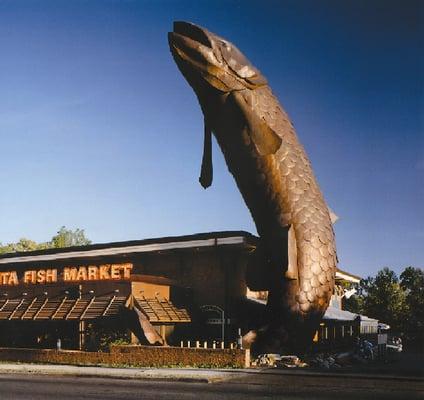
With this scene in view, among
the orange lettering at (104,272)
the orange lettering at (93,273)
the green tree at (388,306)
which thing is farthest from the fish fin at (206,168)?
the green tree at (388,306)

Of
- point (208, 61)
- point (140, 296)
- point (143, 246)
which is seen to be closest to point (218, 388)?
point (208, 61)

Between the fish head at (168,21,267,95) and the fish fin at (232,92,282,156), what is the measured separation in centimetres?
56

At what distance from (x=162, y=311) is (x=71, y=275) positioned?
22.0ft

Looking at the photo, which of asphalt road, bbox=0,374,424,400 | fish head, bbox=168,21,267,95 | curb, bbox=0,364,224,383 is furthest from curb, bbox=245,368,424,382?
fish head, bbox=168,21,267,95

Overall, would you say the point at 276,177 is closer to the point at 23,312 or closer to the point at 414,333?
the point at 23,312

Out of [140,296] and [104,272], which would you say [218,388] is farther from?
[104,272]

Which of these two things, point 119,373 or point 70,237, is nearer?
point 119,373

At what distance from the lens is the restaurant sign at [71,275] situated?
3187cm

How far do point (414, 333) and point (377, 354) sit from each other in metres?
23.8

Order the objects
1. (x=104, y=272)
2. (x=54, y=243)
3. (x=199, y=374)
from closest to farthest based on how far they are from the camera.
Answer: (x=199, y=374)
(x=104, y=272)
(x=54, y=243)

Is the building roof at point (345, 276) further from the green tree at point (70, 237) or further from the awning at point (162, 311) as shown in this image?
the green tree at point (70, 237)

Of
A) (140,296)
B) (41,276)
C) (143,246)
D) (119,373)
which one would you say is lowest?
(119,373)

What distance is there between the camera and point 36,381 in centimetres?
1908

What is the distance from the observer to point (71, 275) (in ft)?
111
